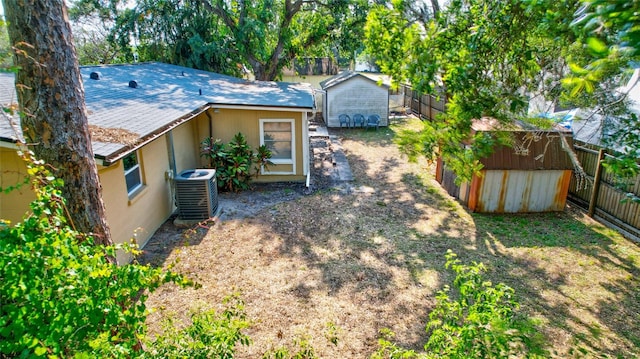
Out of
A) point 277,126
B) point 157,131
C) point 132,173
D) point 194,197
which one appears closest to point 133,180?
point 132,173

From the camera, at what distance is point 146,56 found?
19172 mm

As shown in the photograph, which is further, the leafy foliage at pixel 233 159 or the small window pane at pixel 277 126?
the small window pane at pixel 277 126

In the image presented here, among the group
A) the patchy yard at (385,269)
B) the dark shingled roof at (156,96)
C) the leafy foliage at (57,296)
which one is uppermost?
the dark shingled roof at (156,96)

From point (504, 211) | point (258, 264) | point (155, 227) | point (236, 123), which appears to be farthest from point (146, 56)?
point (504, 211)

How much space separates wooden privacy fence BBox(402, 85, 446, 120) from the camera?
19922 millimetres

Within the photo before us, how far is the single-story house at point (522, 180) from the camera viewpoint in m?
8.94

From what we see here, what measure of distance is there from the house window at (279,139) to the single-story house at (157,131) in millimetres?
28

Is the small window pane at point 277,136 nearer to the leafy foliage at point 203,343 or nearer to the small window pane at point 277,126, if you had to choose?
the small window pane at point 277,126

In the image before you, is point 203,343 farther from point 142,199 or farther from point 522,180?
point 522,180

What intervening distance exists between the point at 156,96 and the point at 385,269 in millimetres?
7410

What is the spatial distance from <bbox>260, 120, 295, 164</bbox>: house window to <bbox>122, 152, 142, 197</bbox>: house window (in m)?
4.09

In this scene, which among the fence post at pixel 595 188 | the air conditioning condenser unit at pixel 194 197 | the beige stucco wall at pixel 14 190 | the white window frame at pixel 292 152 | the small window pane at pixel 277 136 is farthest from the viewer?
the small window pane at pixel 277 136

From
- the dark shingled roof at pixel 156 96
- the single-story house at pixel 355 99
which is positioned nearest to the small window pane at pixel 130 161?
the dark shingled roof at pixel 156 96

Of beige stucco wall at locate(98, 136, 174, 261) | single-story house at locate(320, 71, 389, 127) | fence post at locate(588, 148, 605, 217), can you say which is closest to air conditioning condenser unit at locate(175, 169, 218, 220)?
beige stucco wall at locate(98, 136, 174, 261)
